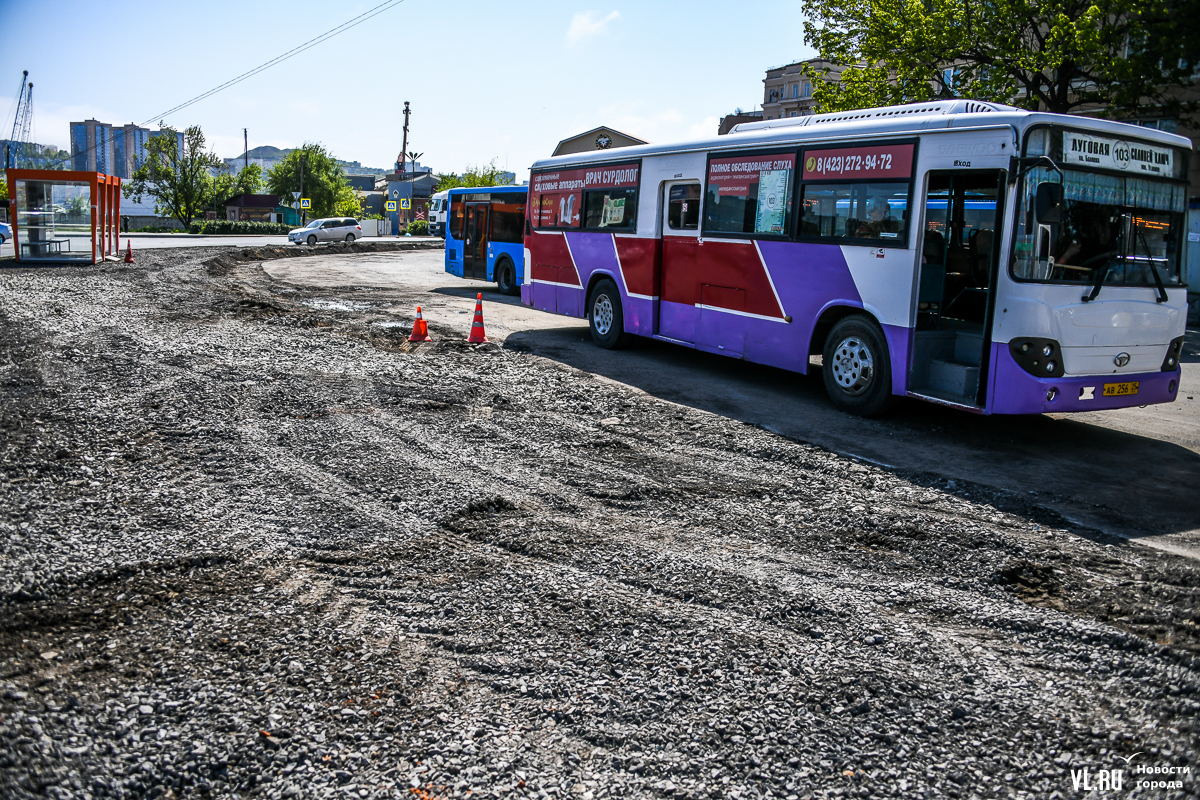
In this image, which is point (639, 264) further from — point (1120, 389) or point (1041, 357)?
point (1120, 389)

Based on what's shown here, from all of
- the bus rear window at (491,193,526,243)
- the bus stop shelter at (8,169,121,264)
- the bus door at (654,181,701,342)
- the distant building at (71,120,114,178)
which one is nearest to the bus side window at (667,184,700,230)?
the bus door at (654,181,701,342)

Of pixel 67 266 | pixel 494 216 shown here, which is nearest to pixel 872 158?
pixel 494 216

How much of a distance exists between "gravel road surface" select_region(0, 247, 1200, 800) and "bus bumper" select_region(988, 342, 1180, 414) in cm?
150

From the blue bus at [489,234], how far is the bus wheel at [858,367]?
1311cm

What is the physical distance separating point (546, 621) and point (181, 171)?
294ft

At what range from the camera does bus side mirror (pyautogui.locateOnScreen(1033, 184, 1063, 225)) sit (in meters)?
7.11

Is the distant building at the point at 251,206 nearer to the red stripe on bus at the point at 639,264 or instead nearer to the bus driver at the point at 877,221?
the red stripe on bus at the point at 639,264

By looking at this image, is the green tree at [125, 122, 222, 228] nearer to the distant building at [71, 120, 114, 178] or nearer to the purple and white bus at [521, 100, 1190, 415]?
the distant building at [71, 120, 114, 178]

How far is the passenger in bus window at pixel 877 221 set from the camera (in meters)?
8.64

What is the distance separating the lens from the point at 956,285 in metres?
9.74

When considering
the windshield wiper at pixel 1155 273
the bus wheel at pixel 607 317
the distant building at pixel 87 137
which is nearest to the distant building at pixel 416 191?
the distant building at pixel 87 137

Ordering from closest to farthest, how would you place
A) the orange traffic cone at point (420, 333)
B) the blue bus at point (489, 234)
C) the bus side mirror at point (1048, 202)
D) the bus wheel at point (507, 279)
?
the bus side mirror at point (1048, 202) < the orange traffic cone at point (420, 333) < the blue bus at point (489, 234) < the bus wheel at point (507, 279)

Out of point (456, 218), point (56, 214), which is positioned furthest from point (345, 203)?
point (456, 218)

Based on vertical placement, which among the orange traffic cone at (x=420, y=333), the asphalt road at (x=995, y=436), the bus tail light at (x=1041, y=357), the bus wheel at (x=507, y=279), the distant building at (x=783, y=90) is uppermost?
the distant building at (x=783, y=90)
